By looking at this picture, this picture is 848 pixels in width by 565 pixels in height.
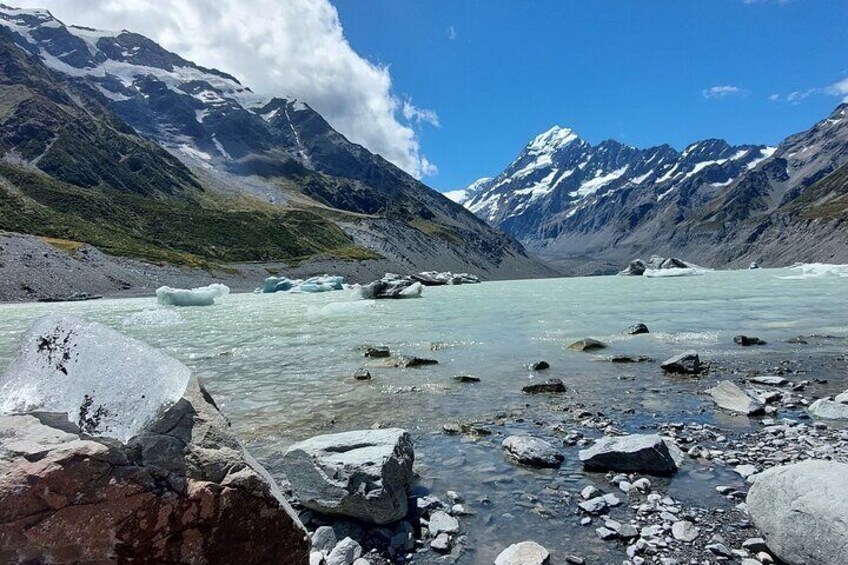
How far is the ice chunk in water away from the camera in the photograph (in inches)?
178

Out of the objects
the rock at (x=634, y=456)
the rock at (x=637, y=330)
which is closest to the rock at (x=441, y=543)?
the rock at (x=634, y=456)

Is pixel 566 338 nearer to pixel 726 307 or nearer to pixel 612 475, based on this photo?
pixel 612 475

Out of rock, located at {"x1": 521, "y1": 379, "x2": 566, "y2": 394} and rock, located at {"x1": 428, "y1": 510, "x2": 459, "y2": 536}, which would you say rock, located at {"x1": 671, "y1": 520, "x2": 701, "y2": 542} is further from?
rock, located at {"x1": 521, "y1": 379, "x2": 566, "y2": 394}

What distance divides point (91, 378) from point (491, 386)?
13.4 m

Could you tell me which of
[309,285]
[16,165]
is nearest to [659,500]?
[309,285]

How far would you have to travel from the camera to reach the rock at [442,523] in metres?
7.49

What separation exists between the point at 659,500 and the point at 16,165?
237397mm

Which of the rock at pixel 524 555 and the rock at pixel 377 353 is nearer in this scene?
the rock at pixel 524 555

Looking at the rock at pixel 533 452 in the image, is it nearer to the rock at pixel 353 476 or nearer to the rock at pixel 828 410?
the rock at pixel 353 476

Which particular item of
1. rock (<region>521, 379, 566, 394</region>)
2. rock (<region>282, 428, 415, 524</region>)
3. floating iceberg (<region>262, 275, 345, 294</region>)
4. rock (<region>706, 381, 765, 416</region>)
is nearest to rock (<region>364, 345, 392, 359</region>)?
rock (<region>521, 379, 566, 394</region>)

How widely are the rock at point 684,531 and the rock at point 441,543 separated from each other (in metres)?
3.12

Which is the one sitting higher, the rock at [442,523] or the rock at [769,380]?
the rock at [769,380]

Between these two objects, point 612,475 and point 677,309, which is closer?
point 612,475

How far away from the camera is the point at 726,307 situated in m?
42.0
